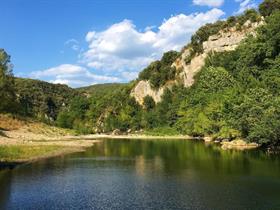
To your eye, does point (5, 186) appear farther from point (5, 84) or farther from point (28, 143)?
point (5, 84)

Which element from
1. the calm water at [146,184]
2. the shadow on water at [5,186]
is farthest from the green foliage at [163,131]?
the shadow on water at [5,186]

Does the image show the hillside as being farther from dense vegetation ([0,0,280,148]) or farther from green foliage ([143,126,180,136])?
green foliage ([143,126,180,136])

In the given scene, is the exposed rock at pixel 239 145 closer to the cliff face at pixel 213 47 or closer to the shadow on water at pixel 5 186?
the shadow on water at pixel 5 186

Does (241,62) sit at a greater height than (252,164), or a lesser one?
greater

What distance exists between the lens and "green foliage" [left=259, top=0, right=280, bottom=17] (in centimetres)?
15719

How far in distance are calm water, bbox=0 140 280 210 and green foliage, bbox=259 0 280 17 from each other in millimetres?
102099

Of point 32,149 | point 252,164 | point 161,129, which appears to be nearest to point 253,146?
point 252,164

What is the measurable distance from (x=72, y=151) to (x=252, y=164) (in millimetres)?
42230

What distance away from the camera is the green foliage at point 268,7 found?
157188 mm

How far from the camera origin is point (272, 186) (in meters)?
45.5

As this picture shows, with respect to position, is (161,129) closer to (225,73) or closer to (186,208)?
(225,73)

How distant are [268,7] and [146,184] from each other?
440 feet

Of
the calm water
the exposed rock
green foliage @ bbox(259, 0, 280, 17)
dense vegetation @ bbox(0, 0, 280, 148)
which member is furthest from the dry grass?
green foliage @ bbox(259, 0, 280, 17)

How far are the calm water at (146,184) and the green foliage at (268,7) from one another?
102m
